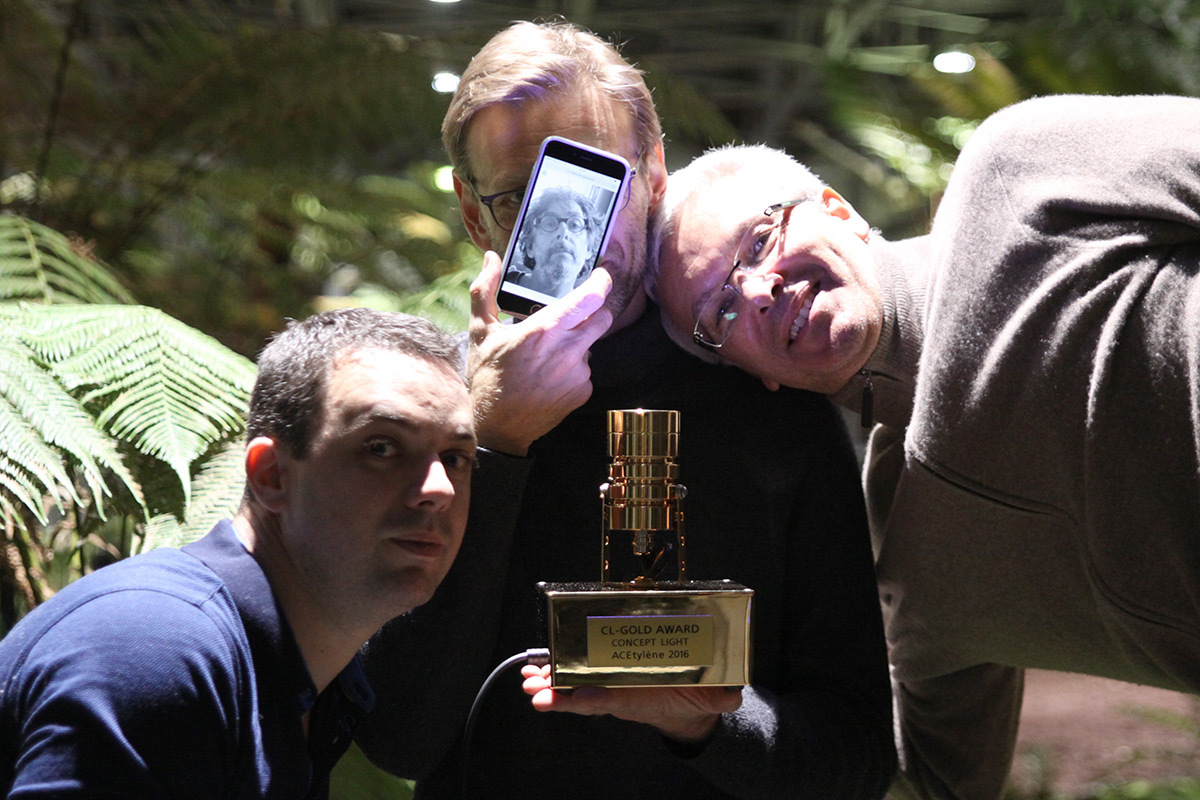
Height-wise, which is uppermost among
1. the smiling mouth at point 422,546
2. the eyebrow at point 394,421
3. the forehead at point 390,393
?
the forehead at point 390,393

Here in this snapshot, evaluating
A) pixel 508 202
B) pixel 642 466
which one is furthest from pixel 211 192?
pixel 642 466

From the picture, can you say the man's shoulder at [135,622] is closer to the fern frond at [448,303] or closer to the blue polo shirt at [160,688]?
the blue polo shirt at [160,688]

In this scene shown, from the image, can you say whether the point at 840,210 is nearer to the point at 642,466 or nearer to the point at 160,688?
the point at 642,466

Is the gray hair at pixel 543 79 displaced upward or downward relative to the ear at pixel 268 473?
upward

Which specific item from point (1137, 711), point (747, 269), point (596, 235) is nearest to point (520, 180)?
point (596, 235)

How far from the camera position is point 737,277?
4.21 ft

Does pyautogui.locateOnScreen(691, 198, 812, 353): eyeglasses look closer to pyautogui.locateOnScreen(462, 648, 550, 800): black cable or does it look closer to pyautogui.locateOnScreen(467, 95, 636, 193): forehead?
pyautogui.locateOnScreen(467, 95, 636, 193): forehead

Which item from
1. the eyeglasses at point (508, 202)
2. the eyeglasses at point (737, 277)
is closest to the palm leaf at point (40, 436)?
the eyeglasses at point (508, 202)

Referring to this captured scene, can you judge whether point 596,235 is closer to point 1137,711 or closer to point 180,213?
point 180,213

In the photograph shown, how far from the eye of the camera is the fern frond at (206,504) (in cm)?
131

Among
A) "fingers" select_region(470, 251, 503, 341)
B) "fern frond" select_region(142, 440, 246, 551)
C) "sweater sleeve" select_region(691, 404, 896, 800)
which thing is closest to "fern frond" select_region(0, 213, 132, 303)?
"fern frond" select_region(142, 440, 246, 551)

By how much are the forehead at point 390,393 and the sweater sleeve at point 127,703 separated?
21 centimetres

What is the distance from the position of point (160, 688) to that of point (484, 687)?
31 cm

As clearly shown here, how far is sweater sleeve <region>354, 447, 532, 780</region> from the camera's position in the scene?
1.11 metres
